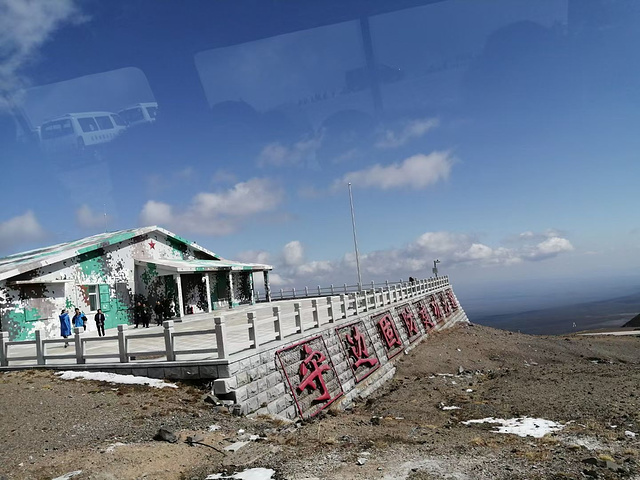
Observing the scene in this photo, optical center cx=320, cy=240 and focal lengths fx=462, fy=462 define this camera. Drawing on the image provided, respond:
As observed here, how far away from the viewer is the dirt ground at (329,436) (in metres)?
6.17

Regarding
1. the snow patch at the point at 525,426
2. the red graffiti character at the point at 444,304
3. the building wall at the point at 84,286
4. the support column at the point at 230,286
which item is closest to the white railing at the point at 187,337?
the building wall at the point at 84,286

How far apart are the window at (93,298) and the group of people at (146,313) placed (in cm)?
177

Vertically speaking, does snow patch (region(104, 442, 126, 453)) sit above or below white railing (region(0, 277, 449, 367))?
below

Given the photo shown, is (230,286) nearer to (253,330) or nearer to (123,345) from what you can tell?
(123,345)

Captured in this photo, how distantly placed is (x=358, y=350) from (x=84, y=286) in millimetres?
12476

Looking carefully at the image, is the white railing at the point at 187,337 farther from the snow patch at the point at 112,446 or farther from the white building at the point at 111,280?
the snow patch at the point at 112,446

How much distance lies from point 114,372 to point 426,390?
369 inches

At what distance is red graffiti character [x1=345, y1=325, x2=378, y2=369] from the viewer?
15.4 m

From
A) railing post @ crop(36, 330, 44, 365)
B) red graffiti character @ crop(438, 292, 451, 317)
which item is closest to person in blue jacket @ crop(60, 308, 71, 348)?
railing post @ crop(36, 330, 44, 365)

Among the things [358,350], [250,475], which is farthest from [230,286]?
[250,475]

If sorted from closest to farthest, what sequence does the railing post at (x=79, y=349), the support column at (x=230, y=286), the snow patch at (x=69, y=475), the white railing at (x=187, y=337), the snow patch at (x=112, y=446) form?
the snow patch at (x=69, y=475) → the snow patch at (x=112, y=446) → the white railing at (x=187, y=337) → the railing post at (x=79, y=349) → the support column at (x=230, y=286)

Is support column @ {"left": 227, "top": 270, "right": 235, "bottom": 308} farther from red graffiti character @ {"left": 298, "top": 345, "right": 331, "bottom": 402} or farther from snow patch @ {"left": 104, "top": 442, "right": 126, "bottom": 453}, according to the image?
snow patch @ {"left": 104, "top": 442, "right": 126, "bottom": 453}

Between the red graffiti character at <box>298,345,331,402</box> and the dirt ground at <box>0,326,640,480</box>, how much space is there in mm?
762

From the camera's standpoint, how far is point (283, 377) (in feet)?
36.3
